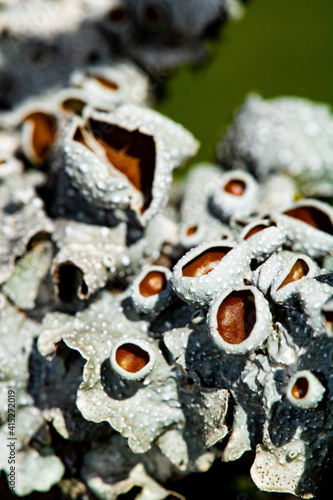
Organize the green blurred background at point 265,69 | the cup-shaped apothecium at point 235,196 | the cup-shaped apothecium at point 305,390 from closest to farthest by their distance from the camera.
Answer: the cup-shaped apothecium at point 305,390 → the cup-shaped apothecium at point 235,196 → the green blurred background at point 265,69

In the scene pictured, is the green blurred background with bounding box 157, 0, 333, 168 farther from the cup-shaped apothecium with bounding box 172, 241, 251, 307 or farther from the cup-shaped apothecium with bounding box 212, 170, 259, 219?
the cup-shaped apothecium with bounding box 172, 241, 251, 307

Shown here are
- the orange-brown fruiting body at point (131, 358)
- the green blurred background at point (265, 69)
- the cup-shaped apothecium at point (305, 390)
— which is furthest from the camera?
the green blurred background at point (265, 69)

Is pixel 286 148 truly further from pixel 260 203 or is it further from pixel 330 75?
pixel 330 75

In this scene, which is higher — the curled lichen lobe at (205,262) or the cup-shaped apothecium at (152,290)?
the curled lichen lobe at (205,262)

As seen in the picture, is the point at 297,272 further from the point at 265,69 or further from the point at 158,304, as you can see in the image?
the point at 265,69

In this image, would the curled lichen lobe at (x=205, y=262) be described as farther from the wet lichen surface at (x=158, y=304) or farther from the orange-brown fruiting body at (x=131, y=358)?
the orange-brown fruiting body at (x=131, y=358)

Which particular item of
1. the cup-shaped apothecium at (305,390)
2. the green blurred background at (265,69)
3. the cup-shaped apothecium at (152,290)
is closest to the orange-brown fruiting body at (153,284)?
the cup-shaped apothecium at (152,290)

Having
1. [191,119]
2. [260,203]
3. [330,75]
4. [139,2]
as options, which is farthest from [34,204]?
[330,75]
